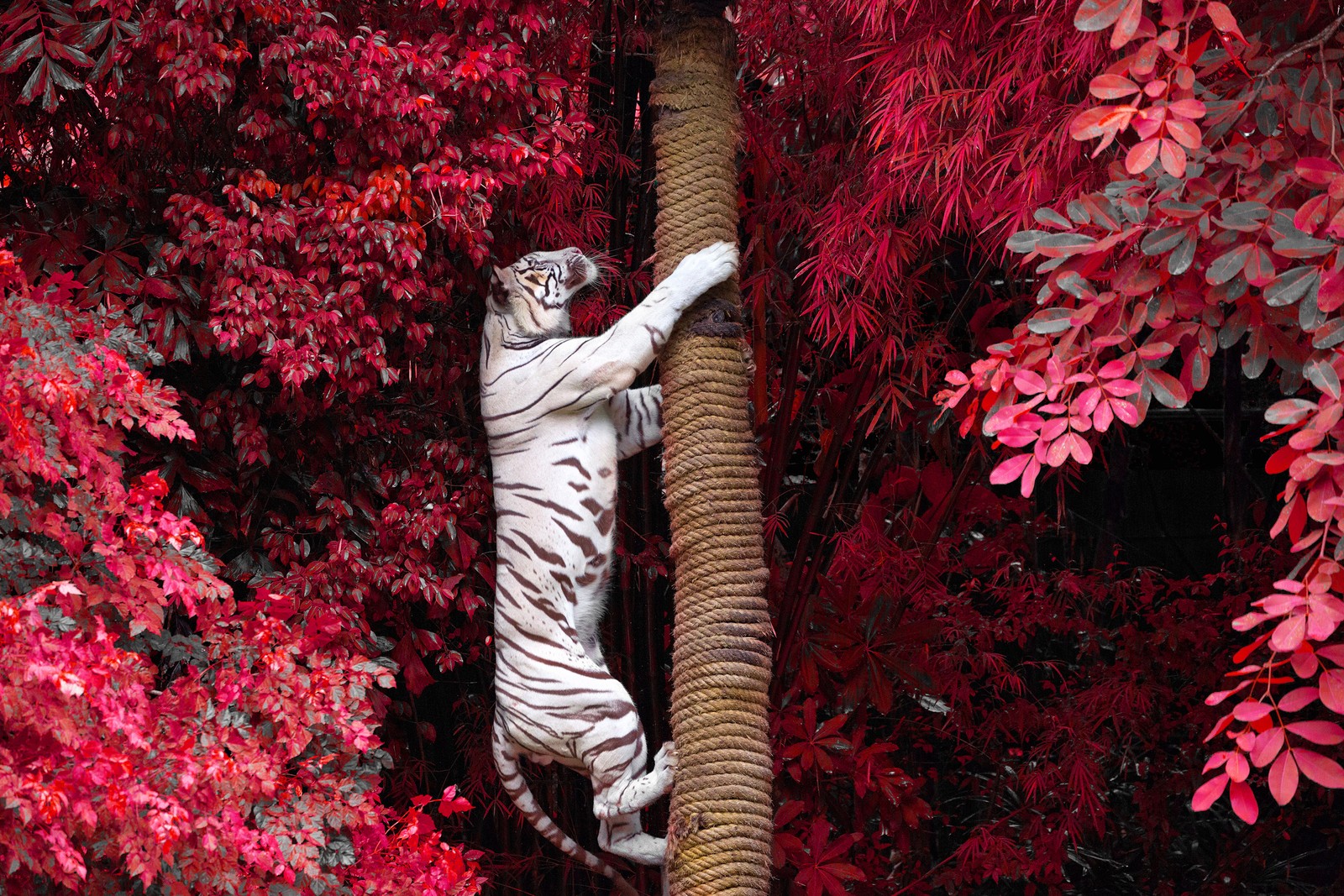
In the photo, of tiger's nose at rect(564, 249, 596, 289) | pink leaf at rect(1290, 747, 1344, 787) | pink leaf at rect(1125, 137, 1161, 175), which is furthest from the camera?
tiger's nose at rect(564, 249, 596, 289)

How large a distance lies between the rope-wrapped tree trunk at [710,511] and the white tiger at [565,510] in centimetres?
8

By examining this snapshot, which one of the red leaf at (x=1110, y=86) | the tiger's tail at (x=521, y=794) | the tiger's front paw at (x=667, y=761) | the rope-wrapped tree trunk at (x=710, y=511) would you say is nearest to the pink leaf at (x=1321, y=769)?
the red leaf at (x=1110, y=86)

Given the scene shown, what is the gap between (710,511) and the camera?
2389 mm

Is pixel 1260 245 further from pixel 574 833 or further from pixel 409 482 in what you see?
pixel 574 833

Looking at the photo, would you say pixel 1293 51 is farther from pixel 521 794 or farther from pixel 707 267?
pixel 521 794

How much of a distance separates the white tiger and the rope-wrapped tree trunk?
79 mm

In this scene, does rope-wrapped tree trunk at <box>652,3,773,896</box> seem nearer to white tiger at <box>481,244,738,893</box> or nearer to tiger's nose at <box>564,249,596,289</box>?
white tiger at <box>481,244,738,893</box>

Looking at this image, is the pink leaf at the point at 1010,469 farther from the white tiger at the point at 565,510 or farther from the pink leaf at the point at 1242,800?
the white tiger at the point at 565,510

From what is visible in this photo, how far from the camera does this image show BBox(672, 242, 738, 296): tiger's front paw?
2402 millimetres

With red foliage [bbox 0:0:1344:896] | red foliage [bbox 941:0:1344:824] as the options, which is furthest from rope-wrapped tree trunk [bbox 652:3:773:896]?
red foliage [bbox 941:0:1344:824]

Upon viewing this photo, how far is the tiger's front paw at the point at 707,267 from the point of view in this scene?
2.40 metres

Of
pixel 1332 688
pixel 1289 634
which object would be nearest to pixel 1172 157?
pixel 1289 634

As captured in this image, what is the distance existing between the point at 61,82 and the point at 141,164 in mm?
390

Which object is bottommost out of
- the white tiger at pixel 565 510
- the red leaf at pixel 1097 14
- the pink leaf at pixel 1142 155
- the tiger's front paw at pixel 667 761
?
the tiger's front paw at pixel 667 761
